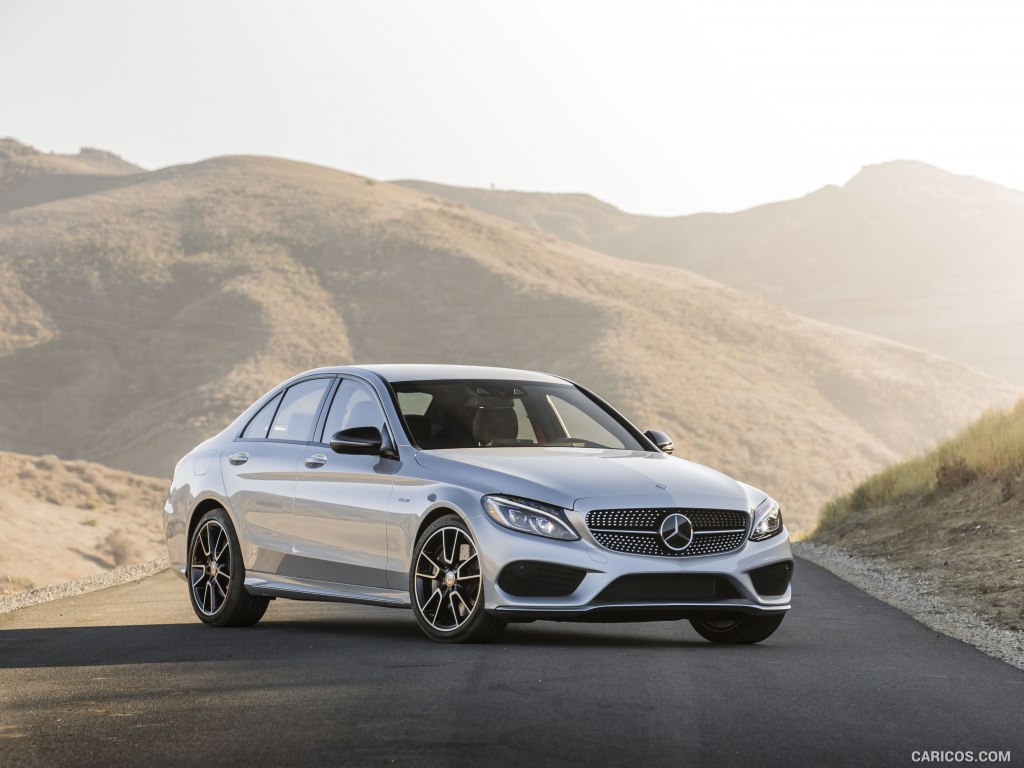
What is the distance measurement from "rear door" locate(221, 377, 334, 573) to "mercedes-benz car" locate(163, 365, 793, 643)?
0.02 meters

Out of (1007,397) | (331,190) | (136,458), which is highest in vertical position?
(331,190)

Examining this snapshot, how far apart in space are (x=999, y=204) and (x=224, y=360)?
126 meters

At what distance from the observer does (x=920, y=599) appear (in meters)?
14.0

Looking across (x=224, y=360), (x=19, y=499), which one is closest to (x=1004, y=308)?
(x=224, y=360)

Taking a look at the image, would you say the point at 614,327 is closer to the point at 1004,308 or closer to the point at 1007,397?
the point at 1007,397

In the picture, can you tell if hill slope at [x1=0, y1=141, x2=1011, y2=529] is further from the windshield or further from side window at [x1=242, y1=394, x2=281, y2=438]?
the windshield

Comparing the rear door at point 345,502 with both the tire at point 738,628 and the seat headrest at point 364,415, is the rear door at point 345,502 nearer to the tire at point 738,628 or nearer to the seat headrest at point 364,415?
the seat headrest at point 364,415

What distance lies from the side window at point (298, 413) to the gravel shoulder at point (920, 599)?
183 inches

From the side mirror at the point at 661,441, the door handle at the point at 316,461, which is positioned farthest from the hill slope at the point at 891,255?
the door handle at the point at 316,461

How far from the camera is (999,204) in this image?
183 m

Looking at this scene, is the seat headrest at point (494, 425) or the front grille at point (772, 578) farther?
the seat headrest at point (494, 425)

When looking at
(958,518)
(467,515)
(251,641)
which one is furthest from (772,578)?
(958,518)

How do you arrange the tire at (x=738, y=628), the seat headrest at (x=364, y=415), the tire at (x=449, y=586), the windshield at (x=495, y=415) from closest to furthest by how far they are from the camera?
the tire at (x=449, y=586)
the tire at (x=738, y=628)
the windshield at (x=495, y=415)
the seat headrest at (x=364, y=415)

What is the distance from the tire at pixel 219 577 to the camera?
35.4 feet
